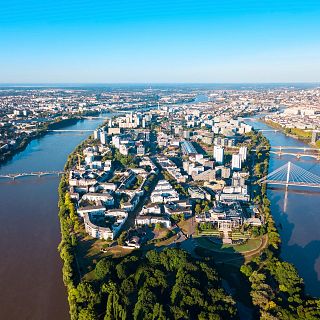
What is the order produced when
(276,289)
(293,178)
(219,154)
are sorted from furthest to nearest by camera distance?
(219,154) → (293,178) → (276,289)

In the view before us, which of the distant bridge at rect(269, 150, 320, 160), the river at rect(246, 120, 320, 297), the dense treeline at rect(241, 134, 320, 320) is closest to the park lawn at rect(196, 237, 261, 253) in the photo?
the dense treeline at rect(241, 134, 320, 320)

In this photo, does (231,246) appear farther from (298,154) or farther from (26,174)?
(298,154)

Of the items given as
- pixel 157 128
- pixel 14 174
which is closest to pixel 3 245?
pixel 14 174

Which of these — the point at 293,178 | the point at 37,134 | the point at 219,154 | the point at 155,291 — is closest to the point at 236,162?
the point at 219,154

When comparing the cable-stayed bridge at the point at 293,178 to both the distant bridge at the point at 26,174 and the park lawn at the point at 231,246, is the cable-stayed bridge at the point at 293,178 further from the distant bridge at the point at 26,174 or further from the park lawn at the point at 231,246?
the distant bridge at the point at 26,174

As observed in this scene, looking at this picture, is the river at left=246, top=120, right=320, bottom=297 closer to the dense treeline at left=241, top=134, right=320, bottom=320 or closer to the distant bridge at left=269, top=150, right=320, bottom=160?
the dense treeline at left=241, top=134, right=320, bottom=320

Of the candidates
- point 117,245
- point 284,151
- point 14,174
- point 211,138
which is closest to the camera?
point 117,245

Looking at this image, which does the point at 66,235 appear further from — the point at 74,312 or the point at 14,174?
the point at 14,174
